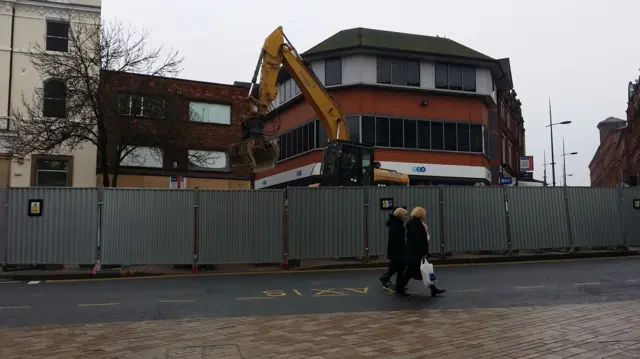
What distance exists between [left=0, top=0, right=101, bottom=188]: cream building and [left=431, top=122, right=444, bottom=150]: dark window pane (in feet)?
60.4

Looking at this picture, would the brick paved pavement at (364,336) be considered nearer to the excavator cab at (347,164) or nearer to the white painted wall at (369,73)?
the excavator cab at (347,164)

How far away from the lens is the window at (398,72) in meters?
30.3

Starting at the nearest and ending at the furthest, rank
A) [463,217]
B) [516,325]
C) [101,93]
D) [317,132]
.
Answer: [516,325]
[463,217]
[101,93]
[317,132]

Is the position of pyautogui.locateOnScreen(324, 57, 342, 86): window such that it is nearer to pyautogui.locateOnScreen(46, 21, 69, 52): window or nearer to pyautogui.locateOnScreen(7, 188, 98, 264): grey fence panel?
pyautogui.locateOnScreen(46, 21, 69, 52): window

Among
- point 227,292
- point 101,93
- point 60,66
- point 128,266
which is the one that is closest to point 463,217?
point 227,292

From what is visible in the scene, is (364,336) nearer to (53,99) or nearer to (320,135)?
(53,99)

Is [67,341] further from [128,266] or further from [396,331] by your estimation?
[128,266]

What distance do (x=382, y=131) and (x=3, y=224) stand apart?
20.7m

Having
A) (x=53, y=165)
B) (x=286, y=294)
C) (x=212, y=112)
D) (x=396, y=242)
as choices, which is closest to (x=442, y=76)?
(x=212, y=112)

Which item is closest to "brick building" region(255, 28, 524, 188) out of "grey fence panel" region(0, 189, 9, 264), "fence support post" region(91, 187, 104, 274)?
"fence support post" region(91, 187, 104, 274)

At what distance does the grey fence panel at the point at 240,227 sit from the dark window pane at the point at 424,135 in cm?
1799

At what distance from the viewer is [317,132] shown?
30.8 meters

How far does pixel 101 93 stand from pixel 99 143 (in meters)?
2.61

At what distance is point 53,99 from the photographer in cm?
2447
